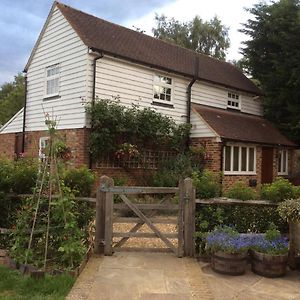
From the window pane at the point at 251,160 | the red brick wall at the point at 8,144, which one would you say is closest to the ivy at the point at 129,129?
the window pane at the point at 251,160

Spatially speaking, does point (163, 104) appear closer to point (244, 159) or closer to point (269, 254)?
point (244, 159)

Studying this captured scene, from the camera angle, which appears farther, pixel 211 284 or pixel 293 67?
pixel 293 67

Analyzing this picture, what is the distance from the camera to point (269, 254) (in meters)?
6.10

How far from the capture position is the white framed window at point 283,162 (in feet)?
66.6

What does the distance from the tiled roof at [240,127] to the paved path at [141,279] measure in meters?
10.2

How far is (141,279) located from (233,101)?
1655 centimetres

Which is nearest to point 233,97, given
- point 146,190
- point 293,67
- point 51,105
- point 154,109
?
point 293,67

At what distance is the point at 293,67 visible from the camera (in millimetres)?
20984

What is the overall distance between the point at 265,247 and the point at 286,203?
2.64 feet

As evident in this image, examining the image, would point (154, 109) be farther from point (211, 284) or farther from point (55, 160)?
point (211, 284)

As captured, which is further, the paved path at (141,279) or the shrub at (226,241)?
the shrub at (226,241)

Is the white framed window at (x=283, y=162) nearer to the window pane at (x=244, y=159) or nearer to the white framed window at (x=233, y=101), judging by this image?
the window pane at (x=244, y=159)

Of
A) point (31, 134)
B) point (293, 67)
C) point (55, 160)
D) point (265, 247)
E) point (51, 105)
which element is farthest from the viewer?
point (293, 67)

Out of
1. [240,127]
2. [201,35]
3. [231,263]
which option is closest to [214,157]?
[240,127]
